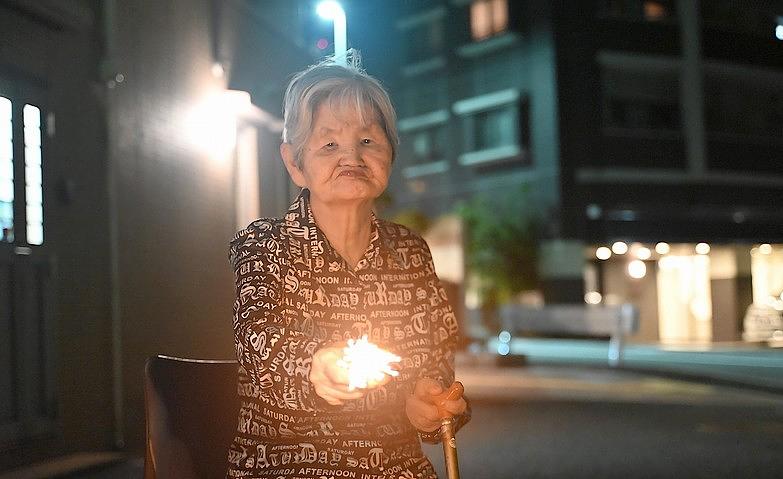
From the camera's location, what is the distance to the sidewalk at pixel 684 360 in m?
16.1

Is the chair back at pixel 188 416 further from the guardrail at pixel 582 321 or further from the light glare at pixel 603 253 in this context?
the light glare at pixel 603 253

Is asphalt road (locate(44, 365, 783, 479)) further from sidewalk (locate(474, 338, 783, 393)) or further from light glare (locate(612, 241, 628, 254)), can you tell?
light glare (locate(612, 241, 628, 254))

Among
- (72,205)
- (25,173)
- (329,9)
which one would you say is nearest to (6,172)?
(25,173)

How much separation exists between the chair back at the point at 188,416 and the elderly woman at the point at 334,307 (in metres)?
0.15

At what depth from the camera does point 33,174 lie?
7.04 m

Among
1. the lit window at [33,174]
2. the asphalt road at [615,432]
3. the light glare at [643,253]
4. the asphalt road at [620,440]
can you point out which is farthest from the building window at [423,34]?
the lit window at [33,174]

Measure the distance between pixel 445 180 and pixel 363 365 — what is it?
34.4m

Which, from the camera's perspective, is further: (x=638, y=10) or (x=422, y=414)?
(x=638, y=10)

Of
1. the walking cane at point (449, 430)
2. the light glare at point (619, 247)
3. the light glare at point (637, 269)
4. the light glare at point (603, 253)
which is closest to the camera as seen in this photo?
the walking cane at point (449, 430)

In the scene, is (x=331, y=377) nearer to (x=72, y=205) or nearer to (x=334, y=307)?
(x=334, y=307)

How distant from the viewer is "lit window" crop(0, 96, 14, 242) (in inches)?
264

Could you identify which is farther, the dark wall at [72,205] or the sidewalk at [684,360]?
the sidewalk at [684,360]

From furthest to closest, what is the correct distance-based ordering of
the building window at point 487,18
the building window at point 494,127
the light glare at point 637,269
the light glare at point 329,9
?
the building window at point 487,18, the light glare at point 637,269, the building window at point 494,127, the light glare at point 329,9

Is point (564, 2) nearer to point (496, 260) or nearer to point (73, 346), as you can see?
point (496, 260)
